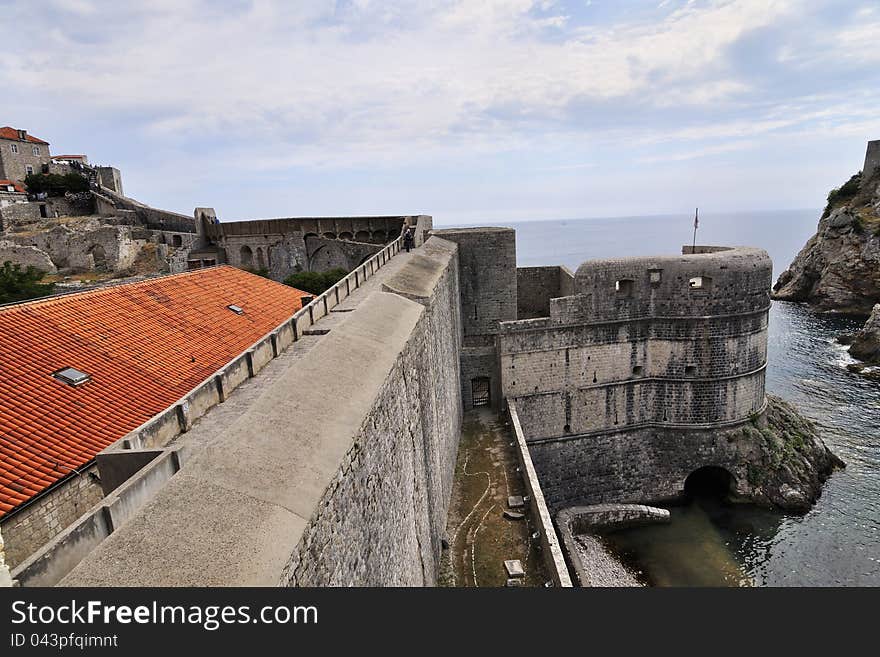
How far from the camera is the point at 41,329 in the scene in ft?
37.2

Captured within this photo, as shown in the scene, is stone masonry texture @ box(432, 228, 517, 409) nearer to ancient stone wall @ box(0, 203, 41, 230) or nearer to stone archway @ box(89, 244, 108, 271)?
stone archway @ box(89, 244, 108, 271)

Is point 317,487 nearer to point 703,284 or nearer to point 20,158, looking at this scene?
point 703,284

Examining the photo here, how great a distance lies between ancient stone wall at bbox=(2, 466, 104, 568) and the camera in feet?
23.4

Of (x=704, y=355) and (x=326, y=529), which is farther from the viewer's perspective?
(x=704, y=355)

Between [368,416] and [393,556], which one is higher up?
[368,416]

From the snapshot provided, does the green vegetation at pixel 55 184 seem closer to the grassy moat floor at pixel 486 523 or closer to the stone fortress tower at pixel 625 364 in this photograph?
the stone fortress tower at pixel 625 364

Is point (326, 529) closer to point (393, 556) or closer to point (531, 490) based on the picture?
point (393, 556)

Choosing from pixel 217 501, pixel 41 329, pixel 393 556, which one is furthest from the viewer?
pixel 41 329

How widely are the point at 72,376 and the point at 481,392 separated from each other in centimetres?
1399

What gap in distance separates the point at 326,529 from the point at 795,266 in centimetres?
7045

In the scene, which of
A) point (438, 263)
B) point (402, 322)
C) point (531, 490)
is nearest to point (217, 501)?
point (402, 322)

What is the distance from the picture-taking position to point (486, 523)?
46.1 ft

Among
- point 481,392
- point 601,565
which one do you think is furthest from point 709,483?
point 481,392

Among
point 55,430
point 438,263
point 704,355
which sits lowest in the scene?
point 704,355
